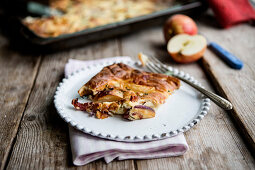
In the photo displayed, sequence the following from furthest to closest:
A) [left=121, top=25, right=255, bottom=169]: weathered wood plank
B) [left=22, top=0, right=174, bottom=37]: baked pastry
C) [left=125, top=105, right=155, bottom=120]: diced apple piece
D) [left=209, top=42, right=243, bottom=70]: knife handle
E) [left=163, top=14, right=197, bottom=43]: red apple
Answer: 1. [left=22, top=0, right=174, bottom=37]: baked pastry
2. [left=163, top=14, right=197, bottom=43]: red apple
3. [left=209, top=42, right=243, bottom=70]: knife handle
4. [left=125, top=105, right=155, bottom=120]: diced apple piece
5. [left=121, top=25, right=255, bottom=169]: weathered wood plank

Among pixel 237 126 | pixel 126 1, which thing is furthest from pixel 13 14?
pixel 237 126

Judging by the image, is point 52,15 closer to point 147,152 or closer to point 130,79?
point 130,79

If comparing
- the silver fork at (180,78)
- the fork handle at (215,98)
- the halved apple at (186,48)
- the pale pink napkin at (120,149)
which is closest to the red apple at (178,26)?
→ the halved apple at (186,48)

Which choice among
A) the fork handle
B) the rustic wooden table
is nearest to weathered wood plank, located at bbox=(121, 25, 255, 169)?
the rustic wooden table

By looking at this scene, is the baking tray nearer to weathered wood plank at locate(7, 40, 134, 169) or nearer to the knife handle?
weathered wood plank at locate(7, 40, 134, 169)

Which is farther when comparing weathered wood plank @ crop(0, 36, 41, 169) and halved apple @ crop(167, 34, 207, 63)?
halved apple @ crop(167, 34, 207, 63)
